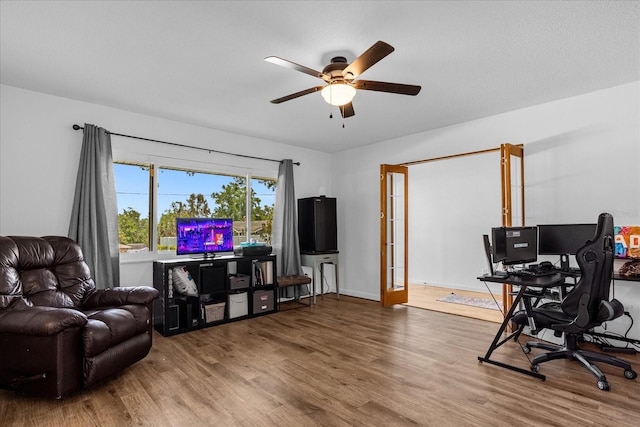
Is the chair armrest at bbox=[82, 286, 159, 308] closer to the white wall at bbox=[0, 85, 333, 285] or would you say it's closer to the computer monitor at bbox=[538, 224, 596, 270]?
the white wall at bbox=[0, 85, 333, 285]

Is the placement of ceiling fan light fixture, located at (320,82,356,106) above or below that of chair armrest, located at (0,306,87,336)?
above

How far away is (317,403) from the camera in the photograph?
7.43 ft

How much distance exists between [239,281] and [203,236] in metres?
0.72

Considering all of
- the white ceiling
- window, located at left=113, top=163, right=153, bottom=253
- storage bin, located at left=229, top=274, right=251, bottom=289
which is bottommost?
storage bin, located at left=229, top=274, right=251, bottom=289

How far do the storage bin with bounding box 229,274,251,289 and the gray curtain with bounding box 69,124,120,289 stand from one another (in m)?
1.22

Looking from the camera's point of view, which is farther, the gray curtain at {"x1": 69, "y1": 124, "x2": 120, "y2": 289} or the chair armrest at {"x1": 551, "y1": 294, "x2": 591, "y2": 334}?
the gray curtain at {"x1": 69, "y1": 124, "x2": 120, "y2": 289}

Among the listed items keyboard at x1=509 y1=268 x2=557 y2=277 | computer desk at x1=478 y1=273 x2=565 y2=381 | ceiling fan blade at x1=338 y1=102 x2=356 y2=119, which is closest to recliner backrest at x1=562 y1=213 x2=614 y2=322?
computer desk at x1=478 y1=273 x2=565 y2=381

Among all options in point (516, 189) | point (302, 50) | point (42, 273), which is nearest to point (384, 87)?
point (302, 50)

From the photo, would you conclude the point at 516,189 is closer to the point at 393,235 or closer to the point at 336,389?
the point at 393,235

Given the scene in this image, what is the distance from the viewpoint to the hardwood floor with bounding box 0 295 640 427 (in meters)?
2.09

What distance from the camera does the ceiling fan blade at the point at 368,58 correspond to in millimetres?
2035

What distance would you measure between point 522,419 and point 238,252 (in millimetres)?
3431

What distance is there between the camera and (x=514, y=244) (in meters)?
3.27

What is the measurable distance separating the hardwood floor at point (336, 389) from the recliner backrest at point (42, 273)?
27.2 inches
